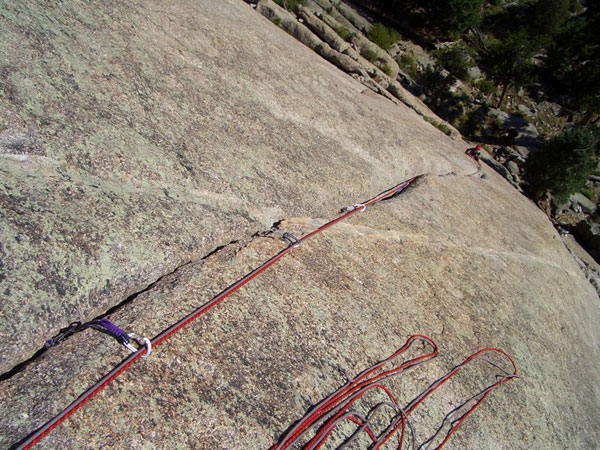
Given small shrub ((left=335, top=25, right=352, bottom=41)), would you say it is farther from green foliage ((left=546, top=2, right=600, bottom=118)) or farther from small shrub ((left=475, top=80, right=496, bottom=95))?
green foliage ((left=546, top=2, right=600, bottom=118))

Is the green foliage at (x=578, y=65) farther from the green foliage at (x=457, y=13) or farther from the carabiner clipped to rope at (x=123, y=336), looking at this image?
the carabiner clipped to rope at (x=123, y=336)

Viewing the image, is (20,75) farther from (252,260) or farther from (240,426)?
(240,426)

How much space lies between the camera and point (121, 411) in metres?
3.31

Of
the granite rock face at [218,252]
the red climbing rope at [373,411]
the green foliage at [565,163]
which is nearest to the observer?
the granite rock face at [218,252]

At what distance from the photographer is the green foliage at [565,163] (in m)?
29.2

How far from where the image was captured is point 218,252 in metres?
5.02

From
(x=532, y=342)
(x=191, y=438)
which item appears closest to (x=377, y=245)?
(x=532, y=342)

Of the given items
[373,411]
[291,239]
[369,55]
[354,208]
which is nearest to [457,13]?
[369,55]

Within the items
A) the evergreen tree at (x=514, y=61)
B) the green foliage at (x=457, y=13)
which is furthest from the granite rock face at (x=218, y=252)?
the green foliage at (x=457, y=13)

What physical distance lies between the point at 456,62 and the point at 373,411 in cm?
4372

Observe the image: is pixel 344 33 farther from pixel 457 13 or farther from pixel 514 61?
pixel 457 13

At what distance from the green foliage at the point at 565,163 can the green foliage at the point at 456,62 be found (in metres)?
14.8

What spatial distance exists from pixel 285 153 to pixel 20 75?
359 centimetres

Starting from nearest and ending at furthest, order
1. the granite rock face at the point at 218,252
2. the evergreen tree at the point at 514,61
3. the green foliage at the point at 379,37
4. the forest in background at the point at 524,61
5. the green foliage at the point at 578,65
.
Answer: the granite rock face at the point at 218,252, the forest in background at the point at 524,61, the green foliage at the point at 379,37, the green foliage at the point at 578,65, the evergreen tree at the point at 514,61
